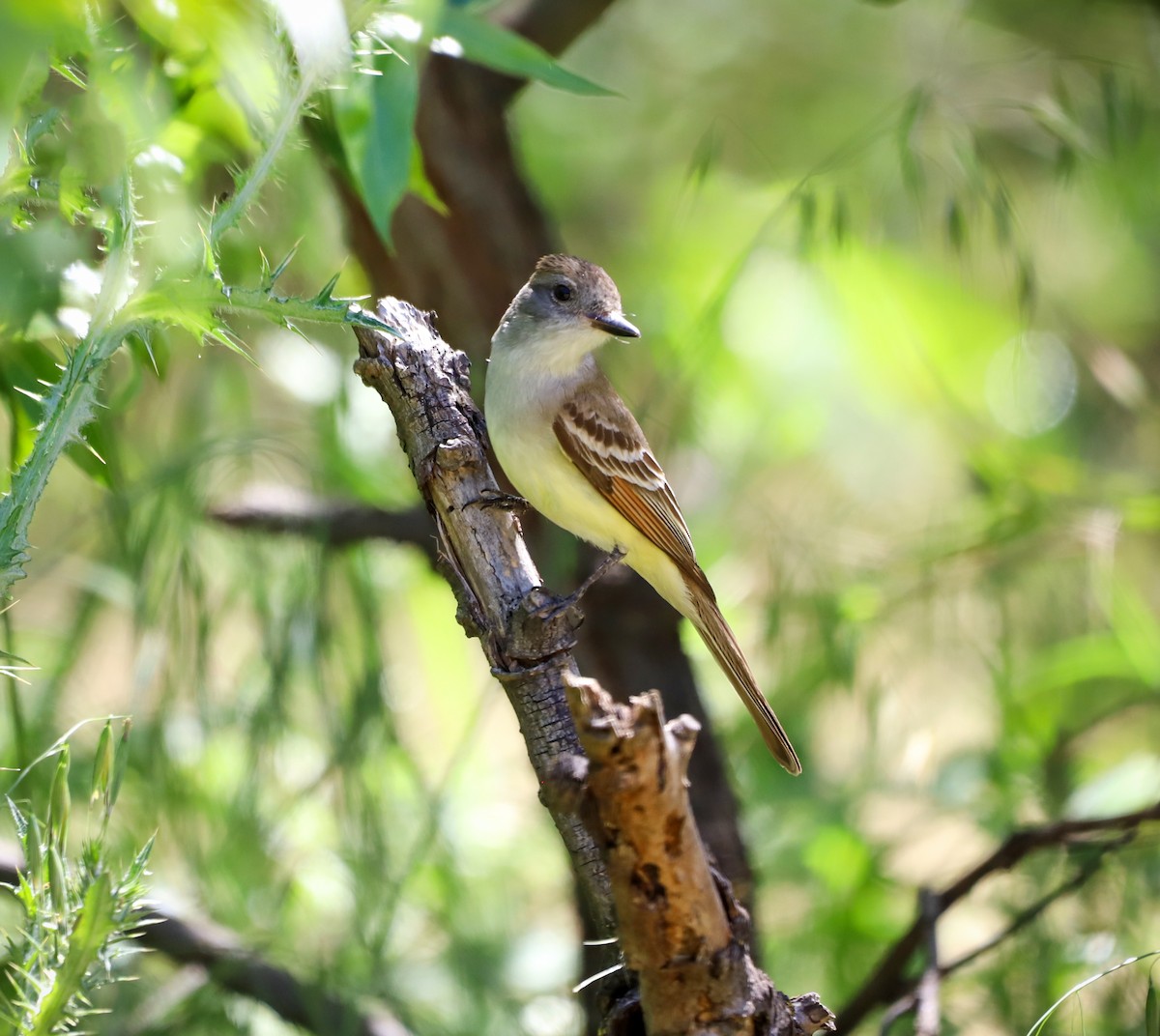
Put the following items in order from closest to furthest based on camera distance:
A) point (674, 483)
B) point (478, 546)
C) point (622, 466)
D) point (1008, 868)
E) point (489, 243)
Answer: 1. point (478, 546)
2. point (1008, 868)
3. point (622, 466)
4. point (489, 243)
5. point (674, 483)

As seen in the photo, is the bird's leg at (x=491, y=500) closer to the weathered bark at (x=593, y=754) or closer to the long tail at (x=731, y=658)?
the weathered bark at (x=593, y=754)

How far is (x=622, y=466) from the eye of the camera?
2967mm

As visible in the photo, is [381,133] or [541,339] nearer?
[381,133]

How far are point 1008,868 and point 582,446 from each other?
52.4 inches

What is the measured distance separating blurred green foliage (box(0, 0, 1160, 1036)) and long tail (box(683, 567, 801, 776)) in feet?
1.71

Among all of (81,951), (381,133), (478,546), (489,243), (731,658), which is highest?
(489,243)

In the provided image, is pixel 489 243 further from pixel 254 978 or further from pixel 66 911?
pixel 66 911

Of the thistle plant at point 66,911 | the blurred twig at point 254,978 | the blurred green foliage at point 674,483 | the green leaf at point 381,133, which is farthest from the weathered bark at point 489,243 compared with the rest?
the thistle plant at point 66,911

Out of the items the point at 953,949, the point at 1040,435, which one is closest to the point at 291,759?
the point at 953,949

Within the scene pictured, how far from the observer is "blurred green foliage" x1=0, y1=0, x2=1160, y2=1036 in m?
1.93

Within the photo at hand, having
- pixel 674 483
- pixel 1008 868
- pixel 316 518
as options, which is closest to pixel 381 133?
pixel 316 518

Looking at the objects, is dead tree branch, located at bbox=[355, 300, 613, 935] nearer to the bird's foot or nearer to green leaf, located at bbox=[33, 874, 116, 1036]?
the bird's foot

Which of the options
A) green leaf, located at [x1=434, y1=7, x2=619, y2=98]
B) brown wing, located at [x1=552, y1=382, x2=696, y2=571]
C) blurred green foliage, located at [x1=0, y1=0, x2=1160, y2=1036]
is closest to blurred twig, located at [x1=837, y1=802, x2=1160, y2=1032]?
blurred green foliage, located at [x1=0, y1=0, x2=1160, y2=1036]

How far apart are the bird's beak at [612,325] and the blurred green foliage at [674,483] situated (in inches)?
8.4
